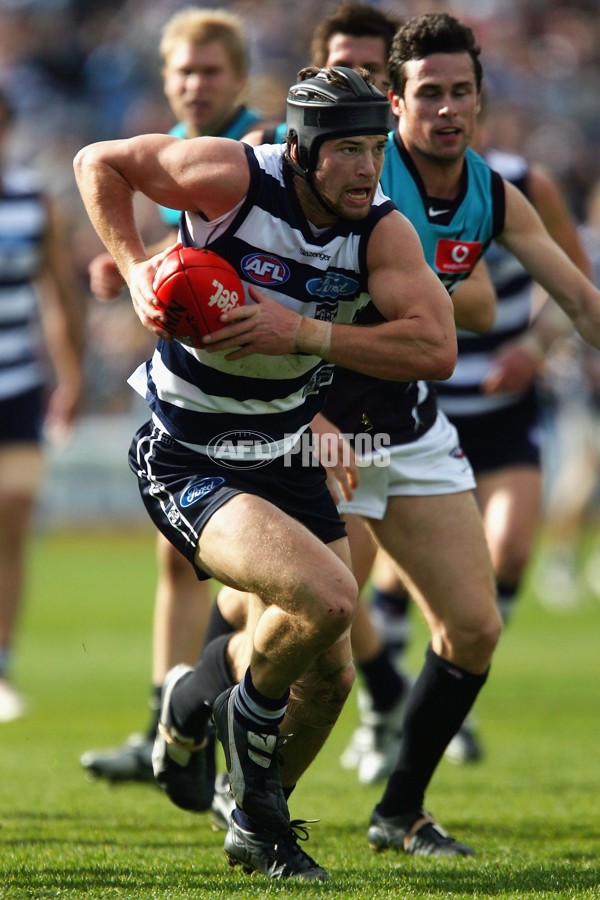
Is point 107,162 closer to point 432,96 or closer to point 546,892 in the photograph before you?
point 432,96

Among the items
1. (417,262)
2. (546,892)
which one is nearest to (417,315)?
(417,262)

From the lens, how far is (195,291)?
12.3ft

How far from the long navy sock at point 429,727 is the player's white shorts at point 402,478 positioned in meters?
0.56

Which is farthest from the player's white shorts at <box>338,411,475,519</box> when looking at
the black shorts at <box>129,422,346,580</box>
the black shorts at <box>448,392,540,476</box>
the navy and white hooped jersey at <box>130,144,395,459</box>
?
the black shorts at <box>448,392,540,476</box>

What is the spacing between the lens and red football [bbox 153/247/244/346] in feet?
12.3

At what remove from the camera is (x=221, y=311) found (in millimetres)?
3779

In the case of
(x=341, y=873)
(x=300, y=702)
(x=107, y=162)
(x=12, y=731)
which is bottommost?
(x=12, y=731)

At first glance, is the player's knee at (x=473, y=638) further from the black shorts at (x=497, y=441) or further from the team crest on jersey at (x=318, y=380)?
the black shorts at (x=497, y=441)

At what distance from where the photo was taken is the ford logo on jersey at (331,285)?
398 cm

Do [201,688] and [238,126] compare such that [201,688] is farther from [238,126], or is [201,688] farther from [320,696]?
[238,126]

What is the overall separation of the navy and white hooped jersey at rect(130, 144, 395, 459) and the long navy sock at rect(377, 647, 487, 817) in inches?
41.4

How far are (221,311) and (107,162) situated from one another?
2.18ft

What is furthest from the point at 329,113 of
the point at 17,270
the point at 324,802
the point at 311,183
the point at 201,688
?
the point at 17,270

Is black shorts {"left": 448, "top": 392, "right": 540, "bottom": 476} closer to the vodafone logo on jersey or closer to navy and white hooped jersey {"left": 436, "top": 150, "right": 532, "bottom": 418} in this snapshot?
navy and white hooped jersey {"left": 436, "top": 150, "right": 532, "bottom": 418}
